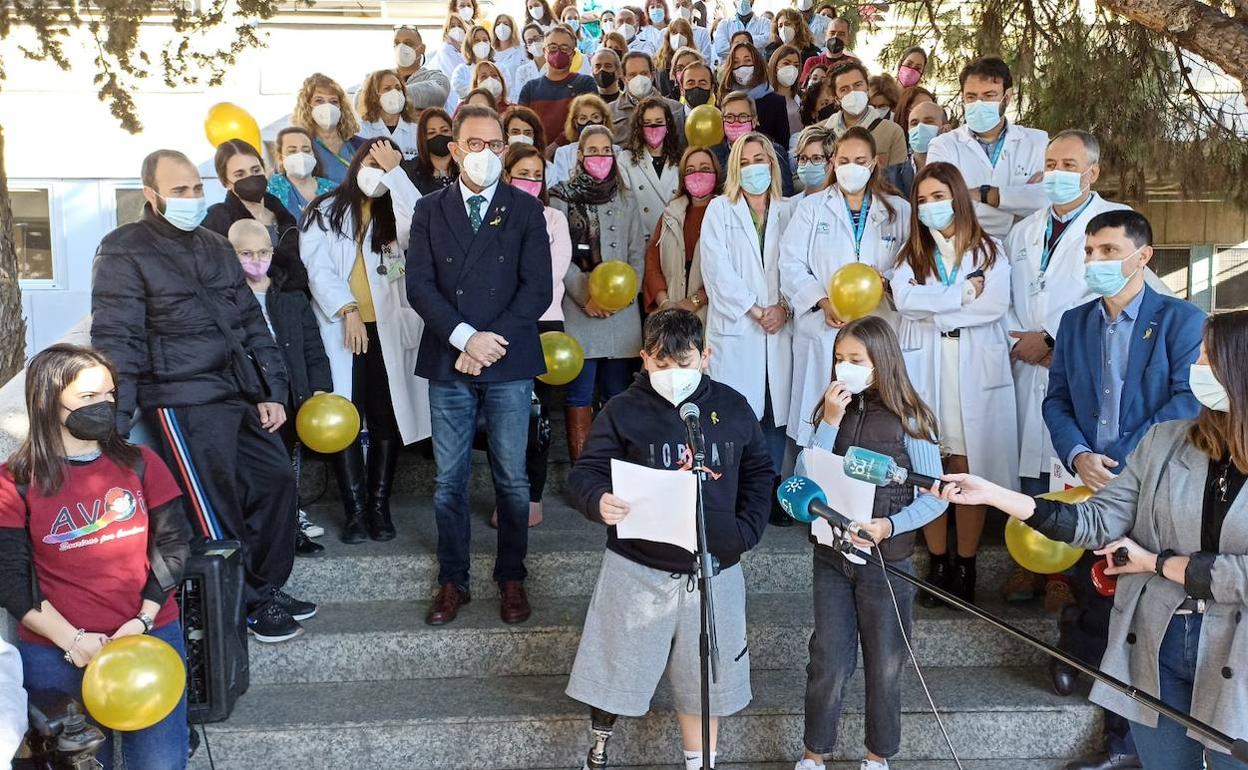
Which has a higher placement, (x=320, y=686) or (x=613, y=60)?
(x=613, y=60)

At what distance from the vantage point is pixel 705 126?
6883mm

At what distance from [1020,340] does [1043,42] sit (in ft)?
8.44

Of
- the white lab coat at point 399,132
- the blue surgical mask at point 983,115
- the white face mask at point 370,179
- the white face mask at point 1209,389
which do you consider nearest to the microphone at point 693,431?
the white face mask at point 1209,389

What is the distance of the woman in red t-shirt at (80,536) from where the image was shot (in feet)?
11.0

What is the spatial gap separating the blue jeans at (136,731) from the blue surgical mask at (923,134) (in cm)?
467

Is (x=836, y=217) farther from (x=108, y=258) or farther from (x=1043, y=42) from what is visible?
(x=108, y=258)

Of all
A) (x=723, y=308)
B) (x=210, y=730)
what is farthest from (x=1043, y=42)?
Answer: (x=210, y=730)

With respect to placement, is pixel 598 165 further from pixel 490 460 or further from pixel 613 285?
pixel 490 460

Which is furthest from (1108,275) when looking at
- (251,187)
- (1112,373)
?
(251,187)

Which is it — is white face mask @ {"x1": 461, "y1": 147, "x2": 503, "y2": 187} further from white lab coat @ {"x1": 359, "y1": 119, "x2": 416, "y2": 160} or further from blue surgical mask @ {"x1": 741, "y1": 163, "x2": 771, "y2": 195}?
white lab coat @ {"x1": 359, "y1": 119, "x2": 416, "y2": 160}

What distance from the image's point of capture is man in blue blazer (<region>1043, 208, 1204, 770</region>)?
411 centimetres

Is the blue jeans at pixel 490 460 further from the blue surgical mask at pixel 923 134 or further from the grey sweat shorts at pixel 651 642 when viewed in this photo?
the blue surgical mask at pixel 923 134

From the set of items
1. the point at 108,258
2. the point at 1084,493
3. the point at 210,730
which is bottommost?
the point at 210,730

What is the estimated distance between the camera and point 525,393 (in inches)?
193
